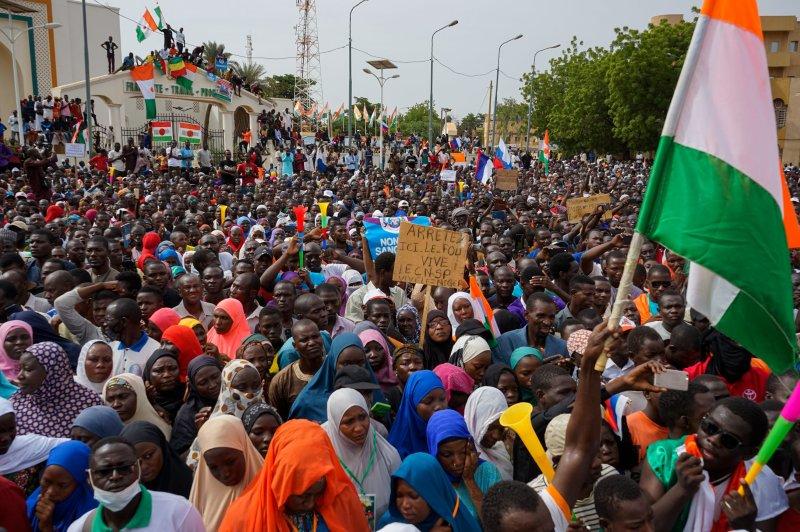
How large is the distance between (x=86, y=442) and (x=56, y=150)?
2563 cm

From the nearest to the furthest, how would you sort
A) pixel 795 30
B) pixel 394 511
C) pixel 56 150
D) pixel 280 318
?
pixel 394 511
pixel 280 318
pixel 56 150
pixel 795 30

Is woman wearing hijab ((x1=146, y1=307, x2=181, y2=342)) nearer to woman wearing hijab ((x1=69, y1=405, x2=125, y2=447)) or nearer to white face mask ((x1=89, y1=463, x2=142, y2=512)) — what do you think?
woman wearing hijab ((x1=69, y1=405, x2=125, y2=447))

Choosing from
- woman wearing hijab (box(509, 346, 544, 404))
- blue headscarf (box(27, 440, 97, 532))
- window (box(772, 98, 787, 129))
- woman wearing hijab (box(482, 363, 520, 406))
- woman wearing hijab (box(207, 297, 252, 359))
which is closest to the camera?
blue headscarf (box(27, 440, 97, 532))

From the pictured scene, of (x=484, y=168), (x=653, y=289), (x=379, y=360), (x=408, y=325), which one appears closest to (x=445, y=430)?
(x=379, y=360)

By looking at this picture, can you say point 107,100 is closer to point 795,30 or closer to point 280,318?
point 280,318

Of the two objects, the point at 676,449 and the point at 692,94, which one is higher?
the point at 692,94

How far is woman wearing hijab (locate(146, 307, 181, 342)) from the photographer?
5.16 m

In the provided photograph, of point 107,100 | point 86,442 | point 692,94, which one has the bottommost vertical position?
point 86,442

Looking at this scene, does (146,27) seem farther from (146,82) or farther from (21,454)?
(21,454)

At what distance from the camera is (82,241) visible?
796 cm

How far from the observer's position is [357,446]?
3.32m

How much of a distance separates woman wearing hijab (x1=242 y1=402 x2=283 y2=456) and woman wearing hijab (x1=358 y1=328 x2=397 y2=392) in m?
1.18

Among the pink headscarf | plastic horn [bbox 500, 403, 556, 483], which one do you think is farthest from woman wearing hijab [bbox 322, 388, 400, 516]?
the pink headscarf

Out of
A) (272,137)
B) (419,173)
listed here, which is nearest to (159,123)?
(419,173)
